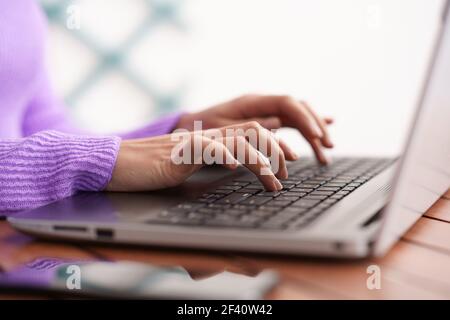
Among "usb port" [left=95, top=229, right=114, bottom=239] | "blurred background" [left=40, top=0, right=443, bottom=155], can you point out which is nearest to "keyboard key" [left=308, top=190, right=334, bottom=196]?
"usb port" [left=95, top=229, right=114, bottom=239]

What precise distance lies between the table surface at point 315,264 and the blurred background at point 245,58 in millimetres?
1163

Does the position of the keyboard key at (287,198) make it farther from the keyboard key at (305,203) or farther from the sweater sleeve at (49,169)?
the sweater sleeve at (49,169)

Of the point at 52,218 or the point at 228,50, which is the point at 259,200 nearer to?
the point at 52,218

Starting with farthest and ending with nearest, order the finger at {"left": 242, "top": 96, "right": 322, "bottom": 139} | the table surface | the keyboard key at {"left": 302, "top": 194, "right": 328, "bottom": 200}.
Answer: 1. the finger at {"left": 242, "top": 96, "right": 322, "bottom": 139}
2. the keyboard key at {"left": 302, "top": 194, "right": 328, "bottom": 200}
3. the table surface

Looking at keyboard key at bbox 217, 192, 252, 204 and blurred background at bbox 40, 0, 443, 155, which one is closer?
keyboard key at bbox 217, 192, 252, 204

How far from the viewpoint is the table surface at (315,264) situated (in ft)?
0.71

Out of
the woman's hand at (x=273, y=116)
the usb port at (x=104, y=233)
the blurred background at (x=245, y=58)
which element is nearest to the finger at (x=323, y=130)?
the woman's hand at (x=273, y=116)

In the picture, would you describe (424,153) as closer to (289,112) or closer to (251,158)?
(251,158)

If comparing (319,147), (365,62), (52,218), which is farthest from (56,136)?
(365,62)

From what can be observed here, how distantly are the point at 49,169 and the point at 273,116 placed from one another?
23 cm

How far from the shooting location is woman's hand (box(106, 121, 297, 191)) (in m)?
0.33

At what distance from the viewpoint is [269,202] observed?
1.00 ft

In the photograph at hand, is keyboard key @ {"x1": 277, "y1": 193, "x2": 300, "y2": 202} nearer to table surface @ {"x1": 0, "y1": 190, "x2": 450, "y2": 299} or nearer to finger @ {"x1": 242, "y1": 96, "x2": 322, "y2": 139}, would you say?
table surface @ {"x1": 0, "y1": 190, "x2": 450, "y2": 299}

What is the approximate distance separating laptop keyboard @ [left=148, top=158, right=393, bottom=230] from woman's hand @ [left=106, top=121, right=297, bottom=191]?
0.02m
